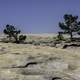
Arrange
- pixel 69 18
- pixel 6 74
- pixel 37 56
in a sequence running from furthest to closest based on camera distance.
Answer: pixel 69 18, pixel 37 56, pixel 6 74

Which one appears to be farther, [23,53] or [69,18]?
[69,18]

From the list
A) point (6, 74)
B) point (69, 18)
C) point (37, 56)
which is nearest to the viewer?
point (6, 74)

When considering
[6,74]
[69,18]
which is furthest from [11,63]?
[69,18]

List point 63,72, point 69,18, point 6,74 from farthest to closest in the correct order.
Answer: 1. point 69,18
2. point 63,72
3. point 6,74

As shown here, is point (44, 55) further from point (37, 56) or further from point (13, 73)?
point (13, 73)

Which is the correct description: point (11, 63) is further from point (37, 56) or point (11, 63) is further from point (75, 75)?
point (75, 75)

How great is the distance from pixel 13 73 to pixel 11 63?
63.1 inches

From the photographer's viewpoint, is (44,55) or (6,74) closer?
(6,74)

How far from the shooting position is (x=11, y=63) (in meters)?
18.2

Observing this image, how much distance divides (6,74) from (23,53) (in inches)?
155

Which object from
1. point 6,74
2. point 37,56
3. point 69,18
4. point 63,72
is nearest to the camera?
point 6,74

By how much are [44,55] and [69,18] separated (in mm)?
93693

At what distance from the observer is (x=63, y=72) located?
17.6 meters

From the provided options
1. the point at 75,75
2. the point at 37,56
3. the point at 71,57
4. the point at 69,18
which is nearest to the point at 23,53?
the point at 37,56
